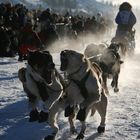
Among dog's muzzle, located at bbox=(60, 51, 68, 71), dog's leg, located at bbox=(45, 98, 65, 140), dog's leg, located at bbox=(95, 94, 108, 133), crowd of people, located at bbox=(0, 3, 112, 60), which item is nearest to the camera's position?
dog's muzzle, located at bbox=(60, 51, 68, 71)

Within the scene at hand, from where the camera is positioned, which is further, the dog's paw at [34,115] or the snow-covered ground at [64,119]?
the dog's paw at [34,115]

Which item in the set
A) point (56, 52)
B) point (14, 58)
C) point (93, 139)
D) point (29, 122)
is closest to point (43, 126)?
point (29, 122)

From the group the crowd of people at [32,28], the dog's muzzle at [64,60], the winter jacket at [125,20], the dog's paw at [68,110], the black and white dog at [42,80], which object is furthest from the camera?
the crowd of people at [32,28]

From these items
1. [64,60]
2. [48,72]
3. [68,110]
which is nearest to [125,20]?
[68,110]

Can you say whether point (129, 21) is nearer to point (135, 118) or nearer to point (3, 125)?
point (135, 118)

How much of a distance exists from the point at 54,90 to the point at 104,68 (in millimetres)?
2956

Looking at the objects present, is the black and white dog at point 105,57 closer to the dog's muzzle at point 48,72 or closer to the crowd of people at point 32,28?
the dog's muzzle at point 48,72

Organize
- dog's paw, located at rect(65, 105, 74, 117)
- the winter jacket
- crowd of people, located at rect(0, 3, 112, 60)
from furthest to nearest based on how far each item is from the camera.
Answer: crowd of people, located at rect(0, 3, 112, 60) → the winter jacket → dog's paw, located at rect(65, 105, 74, 117)

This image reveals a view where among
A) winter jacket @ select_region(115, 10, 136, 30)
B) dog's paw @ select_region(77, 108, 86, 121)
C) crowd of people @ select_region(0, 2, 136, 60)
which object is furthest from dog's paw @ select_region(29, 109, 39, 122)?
winter jacket @ select_region(115, 10, 136, 30)

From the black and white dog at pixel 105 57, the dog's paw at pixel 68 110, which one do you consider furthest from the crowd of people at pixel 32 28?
the dog's paw at pixel 68 110

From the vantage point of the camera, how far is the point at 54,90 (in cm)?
590

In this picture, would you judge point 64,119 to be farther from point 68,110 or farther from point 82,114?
point 82,114

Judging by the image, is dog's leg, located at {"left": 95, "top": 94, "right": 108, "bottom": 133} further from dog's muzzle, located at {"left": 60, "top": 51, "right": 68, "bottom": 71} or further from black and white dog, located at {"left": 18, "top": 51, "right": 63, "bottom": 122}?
dog's muzzle, located at {"left": 60, "top": 51, "right": 68, "bottom": 71}

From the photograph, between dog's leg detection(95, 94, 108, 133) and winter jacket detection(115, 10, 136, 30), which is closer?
dog's leg detection(95, 94, 108, 133)
